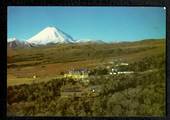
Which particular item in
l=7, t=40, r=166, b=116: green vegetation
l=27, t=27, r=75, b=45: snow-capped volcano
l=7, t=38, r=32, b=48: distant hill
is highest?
l=27, t=27, r=75, b=45: snow-capped volcano

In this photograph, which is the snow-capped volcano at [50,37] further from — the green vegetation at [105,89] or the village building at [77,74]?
the village building at [77,74]

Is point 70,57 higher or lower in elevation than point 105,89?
higher

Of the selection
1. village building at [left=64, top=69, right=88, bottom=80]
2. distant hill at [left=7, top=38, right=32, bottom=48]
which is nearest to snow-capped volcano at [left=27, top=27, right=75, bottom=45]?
distant hill at [left=7, top=38, right=32, bottom=48]

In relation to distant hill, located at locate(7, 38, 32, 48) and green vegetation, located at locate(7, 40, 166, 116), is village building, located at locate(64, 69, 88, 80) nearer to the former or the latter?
green vegetation, located at locate(7, 40, 166, 116)

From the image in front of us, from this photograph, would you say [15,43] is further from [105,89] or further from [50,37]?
[105,89]

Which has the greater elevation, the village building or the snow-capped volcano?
the snow-capped volcano

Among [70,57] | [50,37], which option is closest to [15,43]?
[50,37]
